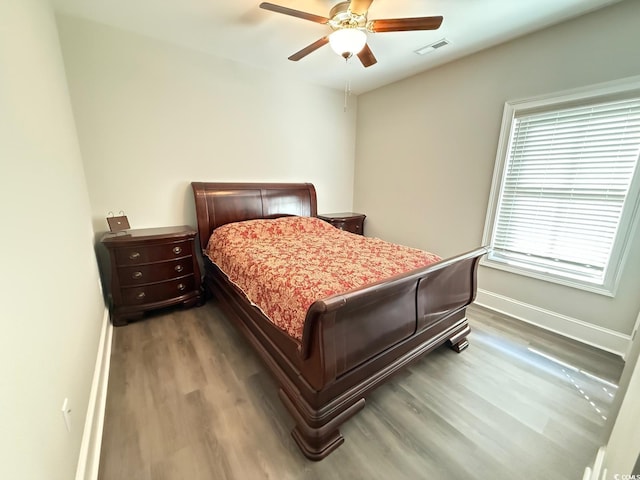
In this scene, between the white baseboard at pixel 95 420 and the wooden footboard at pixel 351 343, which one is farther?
the wooden footboard at pixel 351 343

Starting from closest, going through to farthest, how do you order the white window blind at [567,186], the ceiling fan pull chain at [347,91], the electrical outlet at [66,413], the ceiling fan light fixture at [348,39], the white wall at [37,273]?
the white wall at [37,273] < the electrical outlet at [66,413] < the ceiling fan light fixture at [348,39] < the white window blind at [567,186] < the ceiling fan pull chain at [347,91]

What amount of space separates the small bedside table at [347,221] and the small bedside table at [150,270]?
1.86 metres

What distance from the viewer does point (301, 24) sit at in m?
2.17

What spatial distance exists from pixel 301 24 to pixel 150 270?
262 cm

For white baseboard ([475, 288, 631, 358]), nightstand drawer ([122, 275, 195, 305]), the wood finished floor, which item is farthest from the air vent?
nightstand drawer ([122, 275, 195, 305])

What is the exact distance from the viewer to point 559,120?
229 cm

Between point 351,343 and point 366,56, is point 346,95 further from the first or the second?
point 351,343

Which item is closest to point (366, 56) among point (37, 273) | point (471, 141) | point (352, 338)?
point (471, 141)

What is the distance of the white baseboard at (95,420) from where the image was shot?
112 centimetres

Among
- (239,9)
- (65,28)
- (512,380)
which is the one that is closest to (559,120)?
(512,380)

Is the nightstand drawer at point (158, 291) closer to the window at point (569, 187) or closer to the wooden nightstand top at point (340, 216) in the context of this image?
the wooden nightstand top at point (340, 216)

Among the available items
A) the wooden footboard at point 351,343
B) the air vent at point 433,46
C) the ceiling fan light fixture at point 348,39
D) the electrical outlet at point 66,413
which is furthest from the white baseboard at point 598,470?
the air vent at point 433,46

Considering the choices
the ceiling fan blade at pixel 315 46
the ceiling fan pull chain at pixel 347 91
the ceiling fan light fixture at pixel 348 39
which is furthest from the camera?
the ceiling fan pull chain at pixel 347 91

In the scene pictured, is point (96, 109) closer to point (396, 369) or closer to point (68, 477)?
point (68, 477)
